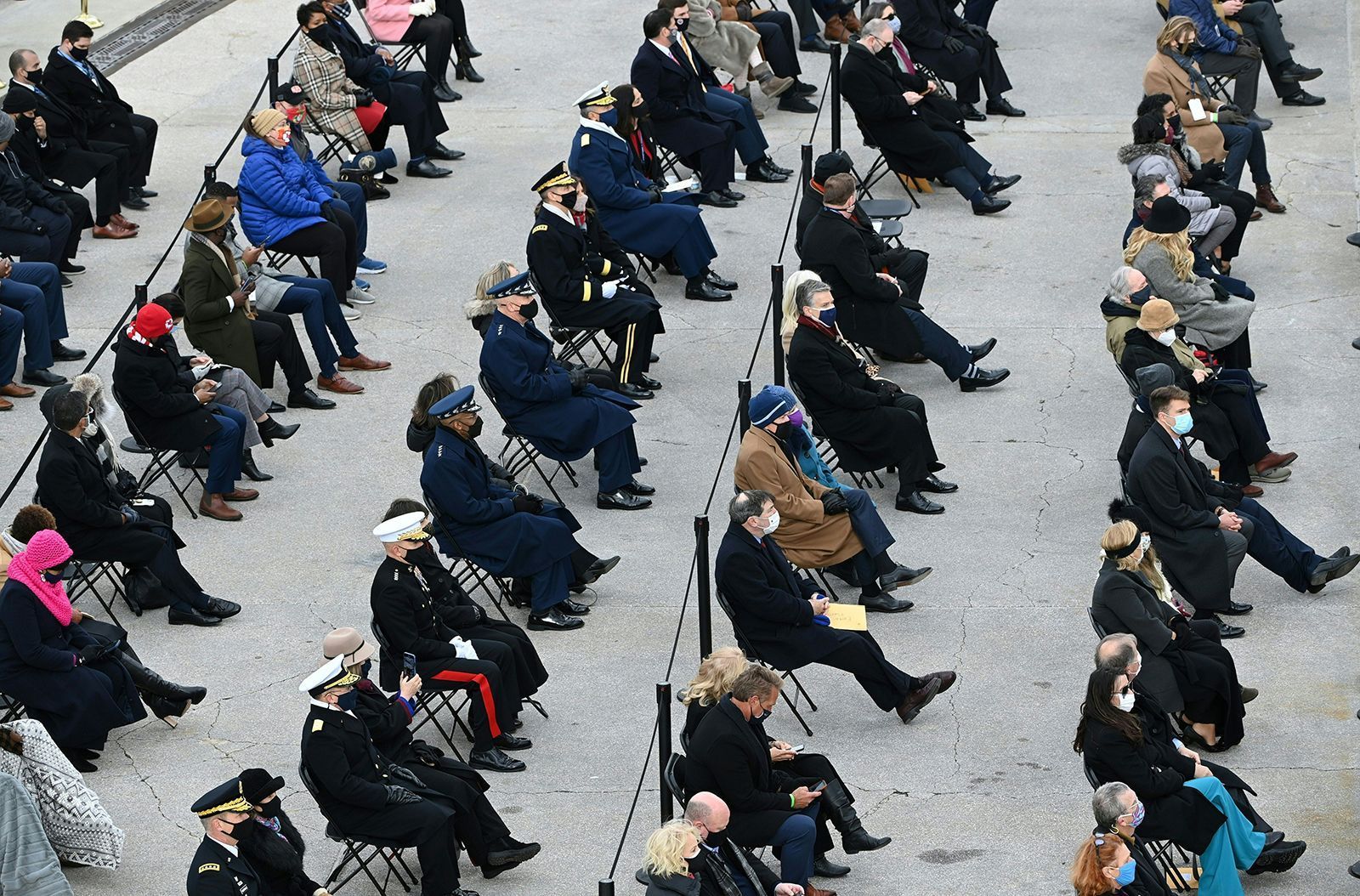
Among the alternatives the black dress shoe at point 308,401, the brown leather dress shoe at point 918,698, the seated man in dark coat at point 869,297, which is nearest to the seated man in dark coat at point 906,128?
the seated man in dark coat at point 869,297

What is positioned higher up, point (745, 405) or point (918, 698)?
point (745, 405)

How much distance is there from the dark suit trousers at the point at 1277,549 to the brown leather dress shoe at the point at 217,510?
5769mm

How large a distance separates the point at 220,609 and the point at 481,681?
1.99m

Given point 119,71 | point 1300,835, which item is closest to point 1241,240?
point 1300,835

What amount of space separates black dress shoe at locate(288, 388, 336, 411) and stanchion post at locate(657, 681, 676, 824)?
4890 millimetres

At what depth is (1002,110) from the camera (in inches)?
698

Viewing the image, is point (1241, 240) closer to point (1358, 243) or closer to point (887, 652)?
point (1358, 243)

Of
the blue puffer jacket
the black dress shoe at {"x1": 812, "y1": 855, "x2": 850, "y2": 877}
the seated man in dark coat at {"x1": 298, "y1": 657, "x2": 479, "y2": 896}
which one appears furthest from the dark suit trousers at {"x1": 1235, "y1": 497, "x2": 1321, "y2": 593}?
the blue puffer jacket

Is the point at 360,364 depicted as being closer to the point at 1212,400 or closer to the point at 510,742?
the point at 510,742

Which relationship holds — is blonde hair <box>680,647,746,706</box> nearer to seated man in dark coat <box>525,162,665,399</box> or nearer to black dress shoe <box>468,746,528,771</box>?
black dress shoe <box>468,746,528,771</box>

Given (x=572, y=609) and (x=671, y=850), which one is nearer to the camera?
(x=671, y=850)

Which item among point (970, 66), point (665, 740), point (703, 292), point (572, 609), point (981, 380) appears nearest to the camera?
point (665, 740)

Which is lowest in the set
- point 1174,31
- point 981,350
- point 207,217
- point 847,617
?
point 981,350

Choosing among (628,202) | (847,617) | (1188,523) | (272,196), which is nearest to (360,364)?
(272,196)
